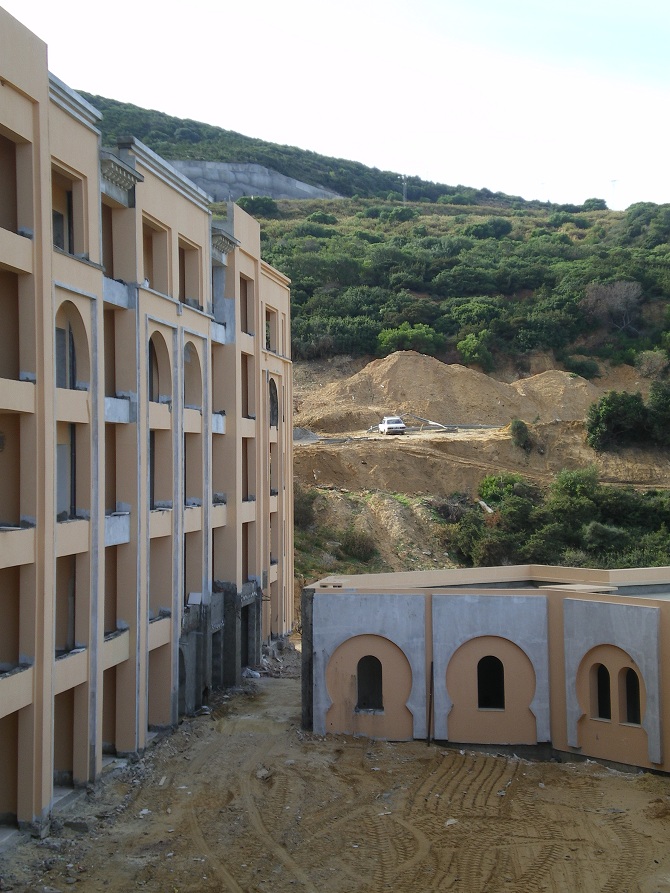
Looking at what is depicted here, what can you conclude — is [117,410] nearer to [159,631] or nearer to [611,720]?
[159,631]

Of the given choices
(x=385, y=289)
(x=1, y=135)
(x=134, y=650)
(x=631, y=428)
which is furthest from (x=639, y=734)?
(x=385, y=289)

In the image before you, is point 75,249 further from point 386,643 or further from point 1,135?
point 386,643

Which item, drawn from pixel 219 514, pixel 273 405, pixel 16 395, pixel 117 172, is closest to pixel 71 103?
pixel 117 172

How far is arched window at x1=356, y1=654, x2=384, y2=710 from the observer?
1908 cm

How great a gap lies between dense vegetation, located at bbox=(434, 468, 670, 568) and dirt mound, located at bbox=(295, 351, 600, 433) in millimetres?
8707

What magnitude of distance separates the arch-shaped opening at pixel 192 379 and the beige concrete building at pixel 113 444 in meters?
0.03

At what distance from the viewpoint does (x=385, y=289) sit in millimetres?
63562

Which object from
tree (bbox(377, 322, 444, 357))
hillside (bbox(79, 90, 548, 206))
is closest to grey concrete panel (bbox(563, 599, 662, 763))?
tree (bbox(377, 322, 444, 357))

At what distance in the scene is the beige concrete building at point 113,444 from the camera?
1349 cm

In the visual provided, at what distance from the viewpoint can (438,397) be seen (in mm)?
49938

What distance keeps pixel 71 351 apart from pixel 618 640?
10797 mm

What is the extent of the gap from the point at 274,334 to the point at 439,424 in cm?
2124

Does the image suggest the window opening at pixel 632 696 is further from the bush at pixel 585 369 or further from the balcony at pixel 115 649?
the bush at pixel 585 369

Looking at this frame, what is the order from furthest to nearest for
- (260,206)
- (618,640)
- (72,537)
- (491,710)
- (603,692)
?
(260,206), (491,710), (603,692), (618,640), (72,537)
